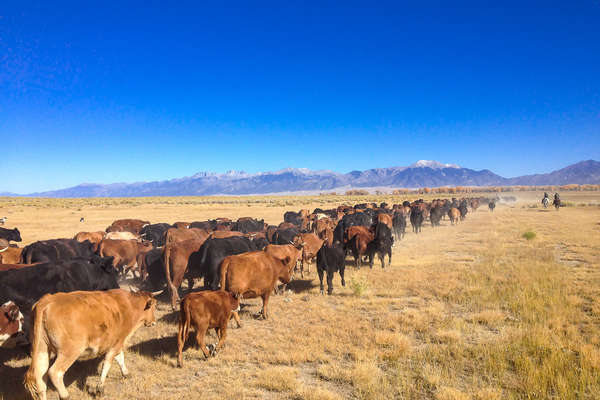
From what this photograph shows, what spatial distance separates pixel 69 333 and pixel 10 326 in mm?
1825

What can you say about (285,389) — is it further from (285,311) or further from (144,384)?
(285,311)

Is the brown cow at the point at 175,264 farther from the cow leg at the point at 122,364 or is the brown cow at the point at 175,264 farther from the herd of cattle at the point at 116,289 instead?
the cow leg at the point at 122,364

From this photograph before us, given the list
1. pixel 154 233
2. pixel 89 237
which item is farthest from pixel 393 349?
pixel 154 233

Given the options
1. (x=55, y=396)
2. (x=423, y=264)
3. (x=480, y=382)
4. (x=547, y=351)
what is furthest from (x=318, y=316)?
(x=423, y=264)

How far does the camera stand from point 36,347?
404 cm

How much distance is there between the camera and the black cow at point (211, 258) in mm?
9145

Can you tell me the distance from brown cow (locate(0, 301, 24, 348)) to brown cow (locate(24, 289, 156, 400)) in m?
1.07

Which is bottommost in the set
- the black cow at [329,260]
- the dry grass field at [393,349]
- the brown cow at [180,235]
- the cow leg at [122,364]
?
the dry grass field at [393,349]

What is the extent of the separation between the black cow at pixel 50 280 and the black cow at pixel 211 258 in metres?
2.33

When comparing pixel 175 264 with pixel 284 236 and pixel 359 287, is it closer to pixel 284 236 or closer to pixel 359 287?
pixel 359 287

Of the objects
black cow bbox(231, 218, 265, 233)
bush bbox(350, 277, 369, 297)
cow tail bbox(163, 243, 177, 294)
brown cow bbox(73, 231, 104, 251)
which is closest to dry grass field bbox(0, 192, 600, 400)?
bush bbox(350, 277, 369, 297)

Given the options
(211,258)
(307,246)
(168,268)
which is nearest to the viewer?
(168,268)

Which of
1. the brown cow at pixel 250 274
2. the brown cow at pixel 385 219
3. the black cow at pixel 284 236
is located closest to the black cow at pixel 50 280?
the brown cow at pixel 250 274

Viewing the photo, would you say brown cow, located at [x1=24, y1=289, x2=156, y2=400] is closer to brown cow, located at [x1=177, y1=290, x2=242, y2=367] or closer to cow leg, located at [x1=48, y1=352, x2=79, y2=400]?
cow leg, located at [x1=48, y1=352, x2=79, y2=400]
